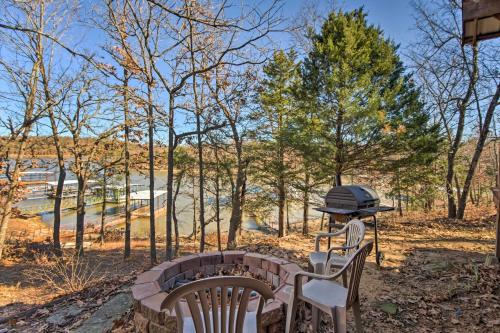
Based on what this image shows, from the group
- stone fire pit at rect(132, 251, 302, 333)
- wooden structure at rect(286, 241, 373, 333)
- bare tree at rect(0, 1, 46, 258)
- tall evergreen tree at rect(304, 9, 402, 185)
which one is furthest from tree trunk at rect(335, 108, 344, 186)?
bare tree at rect(0, 1, 46, 258)

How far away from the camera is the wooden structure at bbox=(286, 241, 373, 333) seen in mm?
1694

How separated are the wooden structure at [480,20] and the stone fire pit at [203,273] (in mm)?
3331

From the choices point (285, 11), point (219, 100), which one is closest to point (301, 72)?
point (219, 100)

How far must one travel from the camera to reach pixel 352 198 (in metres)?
3.69

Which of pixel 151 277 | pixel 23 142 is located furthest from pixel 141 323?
pixel 23 142

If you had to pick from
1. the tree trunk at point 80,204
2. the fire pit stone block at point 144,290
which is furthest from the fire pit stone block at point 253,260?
the tree trunk at point 80,204

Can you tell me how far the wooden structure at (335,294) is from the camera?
5.56 feet

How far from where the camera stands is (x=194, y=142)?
24.8 feet

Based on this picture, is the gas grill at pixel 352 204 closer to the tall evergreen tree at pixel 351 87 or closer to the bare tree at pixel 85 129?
the tall evergreen tree at pixel 351 87

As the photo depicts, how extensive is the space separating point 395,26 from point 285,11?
22.0 ft

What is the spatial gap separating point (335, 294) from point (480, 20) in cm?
341

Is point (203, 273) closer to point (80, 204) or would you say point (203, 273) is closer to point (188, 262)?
point (188, 262)

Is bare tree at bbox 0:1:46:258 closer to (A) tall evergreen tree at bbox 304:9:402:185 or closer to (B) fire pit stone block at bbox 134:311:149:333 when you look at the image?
(B) fire pit stone block at bbox 134:311:149:333

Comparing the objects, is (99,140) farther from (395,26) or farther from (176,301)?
(395,26)
